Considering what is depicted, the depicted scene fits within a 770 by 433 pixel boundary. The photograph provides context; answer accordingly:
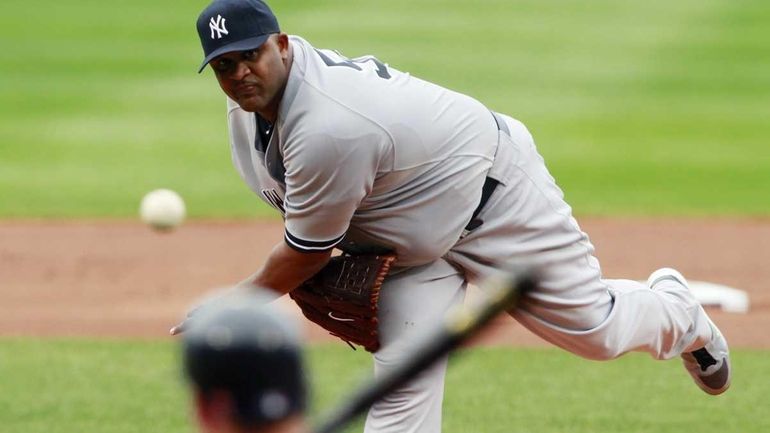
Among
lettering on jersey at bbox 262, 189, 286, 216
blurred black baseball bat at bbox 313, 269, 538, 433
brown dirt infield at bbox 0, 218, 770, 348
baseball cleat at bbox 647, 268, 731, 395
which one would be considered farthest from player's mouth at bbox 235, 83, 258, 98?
brown dirt infield at bbox 0, 218, 770, 348

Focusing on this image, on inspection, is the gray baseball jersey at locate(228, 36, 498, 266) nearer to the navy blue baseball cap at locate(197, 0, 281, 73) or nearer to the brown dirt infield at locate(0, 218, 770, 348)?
the navy blue baseball cap at locate(197, 0, 281, 73)

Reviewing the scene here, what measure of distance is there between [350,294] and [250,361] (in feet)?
9.39

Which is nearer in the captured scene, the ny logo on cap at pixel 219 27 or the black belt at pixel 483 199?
the ny logo on cap at pixel 219 27

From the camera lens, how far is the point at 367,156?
4.59m

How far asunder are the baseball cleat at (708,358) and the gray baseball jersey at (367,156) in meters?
1.16

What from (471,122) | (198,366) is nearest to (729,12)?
(471,122)

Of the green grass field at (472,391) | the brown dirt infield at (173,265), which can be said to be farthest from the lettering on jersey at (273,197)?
the brown dirt infield at (173,265)

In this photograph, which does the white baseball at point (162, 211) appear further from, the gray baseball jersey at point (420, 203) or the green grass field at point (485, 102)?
the gray baseball jersey at point (420, 203)

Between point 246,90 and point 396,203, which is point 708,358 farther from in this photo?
point 246,90

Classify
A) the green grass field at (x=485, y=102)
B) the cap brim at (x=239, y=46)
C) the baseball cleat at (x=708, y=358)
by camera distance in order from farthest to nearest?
A: the green grass field at (x=485, y=102) < the baseball cleat at (x=708, y=358) < the cap brim at (x=239, y=46)

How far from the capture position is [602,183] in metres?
13.1

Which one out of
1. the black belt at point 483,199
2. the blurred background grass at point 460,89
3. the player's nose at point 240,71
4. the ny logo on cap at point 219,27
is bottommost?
the blurred background grass at point 460,89

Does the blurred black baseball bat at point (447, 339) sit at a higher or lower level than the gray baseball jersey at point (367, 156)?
higher

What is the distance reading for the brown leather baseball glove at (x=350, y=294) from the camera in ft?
16.2
